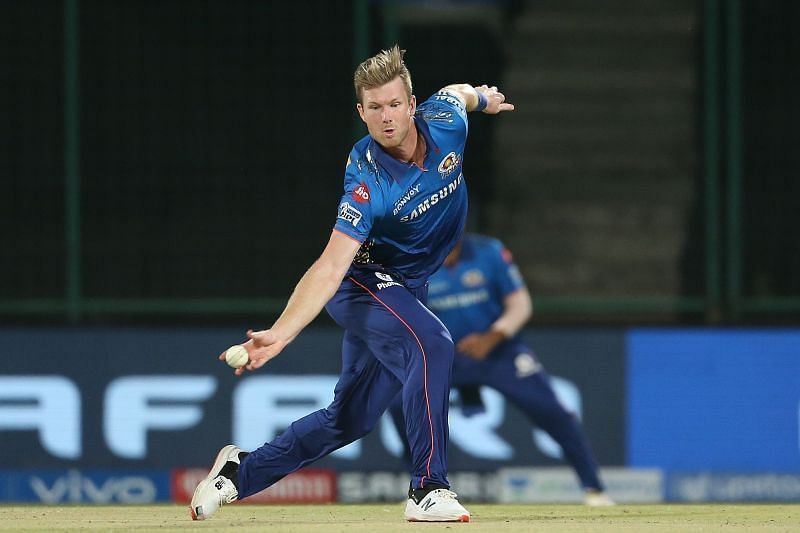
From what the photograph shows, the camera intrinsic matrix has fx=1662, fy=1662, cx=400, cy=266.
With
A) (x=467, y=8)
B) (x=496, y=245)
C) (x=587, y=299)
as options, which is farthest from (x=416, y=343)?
(x=467, y=8)

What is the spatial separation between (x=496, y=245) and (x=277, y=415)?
5.78 ft

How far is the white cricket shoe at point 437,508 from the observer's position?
6707mm

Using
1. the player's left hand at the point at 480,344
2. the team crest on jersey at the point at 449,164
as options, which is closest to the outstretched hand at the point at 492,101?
the team crest on jersey at the point at 449,164

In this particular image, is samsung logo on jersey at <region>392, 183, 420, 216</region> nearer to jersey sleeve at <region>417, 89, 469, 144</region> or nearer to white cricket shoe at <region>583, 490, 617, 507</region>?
jersey sleeve at <region>417, 89, 469, 144</region>

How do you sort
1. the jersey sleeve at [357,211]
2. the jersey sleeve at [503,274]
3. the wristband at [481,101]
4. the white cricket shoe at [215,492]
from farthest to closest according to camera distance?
the jersey sleeve at [503,274], the wristband at [481,101], the white cricket shoe at [215,492], the jersey sleeve at [357,211]

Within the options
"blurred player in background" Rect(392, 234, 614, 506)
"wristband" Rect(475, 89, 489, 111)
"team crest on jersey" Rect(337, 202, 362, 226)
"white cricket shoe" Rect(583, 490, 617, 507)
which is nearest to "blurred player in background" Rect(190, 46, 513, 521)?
"team crest on jersey" Rect(337, 202, 362, 226)

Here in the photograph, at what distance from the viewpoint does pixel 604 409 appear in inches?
424

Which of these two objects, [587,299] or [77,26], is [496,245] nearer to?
[587,299]

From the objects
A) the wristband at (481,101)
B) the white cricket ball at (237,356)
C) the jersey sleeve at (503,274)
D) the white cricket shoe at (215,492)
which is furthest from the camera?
the jersey sleeve at (503,274)

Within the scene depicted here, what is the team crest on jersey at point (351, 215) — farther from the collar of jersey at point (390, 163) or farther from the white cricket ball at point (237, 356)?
the white cricket ball at point (237, 356)

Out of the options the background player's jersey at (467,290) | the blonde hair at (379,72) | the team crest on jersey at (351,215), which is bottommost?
the background player's jersey at (467,290)

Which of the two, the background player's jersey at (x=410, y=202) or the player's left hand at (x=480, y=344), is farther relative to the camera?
the player's left hand at (x=480, y=344)

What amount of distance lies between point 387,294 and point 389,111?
2.48 ft

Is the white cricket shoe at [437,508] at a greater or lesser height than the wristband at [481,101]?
lesser
